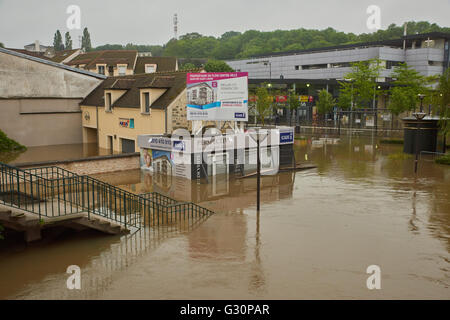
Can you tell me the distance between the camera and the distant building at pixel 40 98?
36.2m

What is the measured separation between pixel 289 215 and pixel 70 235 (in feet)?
28.4

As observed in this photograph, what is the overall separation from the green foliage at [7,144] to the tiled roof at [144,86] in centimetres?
734

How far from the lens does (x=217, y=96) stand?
27.4 metres

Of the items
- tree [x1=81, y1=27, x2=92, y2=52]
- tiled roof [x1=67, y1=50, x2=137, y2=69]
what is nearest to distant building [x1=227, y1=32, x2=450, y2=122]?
tiled roof [x1=67, y1=50, x2=137, y2=69]

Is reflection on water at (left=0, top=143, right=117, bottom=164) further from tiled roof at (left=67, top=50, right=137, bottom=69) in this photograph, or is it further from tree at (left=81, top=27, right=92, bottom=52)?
tree at (left=81, top=27, right=92, bottom=52)

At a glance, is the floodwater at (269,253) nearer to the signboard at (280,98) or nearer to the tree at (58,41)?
the signboard at (280,98)

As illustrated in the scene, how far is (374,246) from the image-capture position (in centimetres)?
1385

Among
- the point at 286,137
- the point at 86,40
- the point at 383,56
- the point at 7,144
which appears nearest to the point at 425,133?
the point at 286,137

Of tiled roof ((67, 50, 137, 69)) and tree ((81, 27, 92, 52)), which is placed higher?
tree ((81, 27, 92, 52))

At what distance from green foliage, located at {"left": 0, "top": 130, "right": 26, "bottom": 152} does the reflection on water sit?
0.50 meters

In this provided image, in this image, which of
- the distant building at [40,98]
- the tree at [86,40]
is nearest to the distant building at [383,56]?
the distant building at [40,98]

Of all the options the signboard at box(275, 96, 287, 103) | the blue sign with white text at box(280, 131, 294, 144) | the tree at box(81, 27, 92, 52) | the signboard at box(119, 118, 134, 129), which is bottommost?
the blue sign with white text at box(280, 131, 294, 144)

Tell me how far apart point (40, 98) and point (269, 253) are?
31.7 meters

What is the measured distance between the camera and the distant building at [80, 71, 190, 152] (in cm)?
3047
